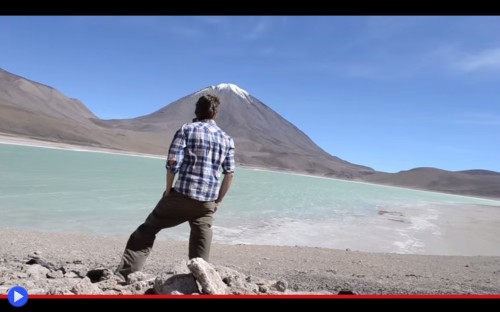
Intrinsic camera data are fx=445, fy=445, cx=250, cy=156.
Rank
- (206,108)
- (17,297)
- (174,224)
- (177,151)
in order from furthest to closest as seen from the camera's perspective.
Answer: (174,224)
(206,108)
(177,151)
(17,297)

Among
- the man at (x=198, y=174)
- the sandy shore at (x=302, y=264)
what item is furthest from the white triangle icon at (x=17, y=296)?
the sandy shore at (x=302, y=264)

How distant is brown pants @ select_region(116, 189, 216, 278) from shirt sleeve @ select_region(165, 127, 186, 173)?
8.0 inches

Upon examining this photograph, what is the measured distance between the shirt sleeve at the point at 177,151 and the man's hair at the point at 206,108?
0.20 m

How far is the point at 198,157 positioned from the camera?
105 inches

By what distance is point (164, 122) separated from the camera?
7219 inches

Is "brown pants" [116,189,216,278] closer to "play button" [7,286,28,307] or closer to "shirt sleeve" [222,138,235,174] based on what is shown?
"shirt sleeve" [222,138,235,174]

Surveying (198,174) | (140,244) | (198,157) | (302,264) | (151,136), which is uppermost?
(151,136)

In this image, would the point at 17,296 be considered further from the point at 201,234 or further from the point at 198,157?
the point at 201,234

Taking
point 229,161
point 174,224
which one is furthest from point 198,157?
point 174,224

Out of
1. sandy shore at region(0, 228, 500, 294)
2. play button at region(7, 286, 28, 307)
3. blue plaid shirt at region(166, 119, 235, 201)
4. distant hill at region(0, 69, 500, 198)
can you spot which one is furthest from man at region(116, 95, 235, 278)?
distant hill at region(0, 69, 500, 198)

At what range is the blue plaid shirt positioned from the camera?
2643 mm

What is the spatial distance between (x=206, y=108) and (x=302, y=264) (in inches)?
125
